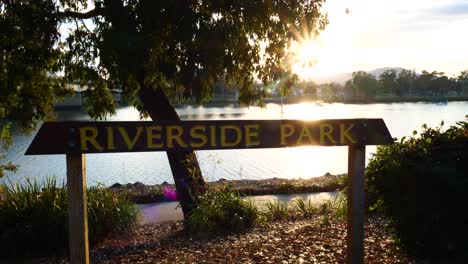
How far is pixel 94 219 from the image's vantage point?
6.90 m

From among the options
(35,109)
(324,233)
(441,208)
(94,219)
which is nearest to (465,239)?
(441,208)

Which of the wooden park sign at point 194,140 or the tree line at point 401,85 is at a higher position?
the tree line at point 401,85

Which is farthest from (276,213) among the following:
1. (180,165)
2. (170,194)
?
(170,194)

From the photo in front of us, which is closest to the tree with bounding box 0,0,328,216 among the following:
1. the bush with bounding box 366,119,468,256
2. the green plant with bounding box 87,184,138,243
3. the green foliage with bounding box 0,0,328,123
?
the green foliage with bounding box 0,0,328,123

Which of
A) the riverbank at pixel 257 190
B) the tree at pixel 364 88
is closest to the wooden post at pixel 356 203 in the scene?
the riverbank at pixel 257 190

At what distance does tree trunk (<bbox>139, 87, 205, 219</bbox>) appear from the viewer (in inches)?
316

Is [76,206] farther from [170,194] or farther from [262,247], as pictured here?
[170,194]

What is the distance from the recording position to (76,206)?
380 cm

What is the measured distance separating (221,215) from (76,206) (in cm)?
361

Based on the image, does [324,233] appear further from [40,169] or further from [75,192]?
[40,169]

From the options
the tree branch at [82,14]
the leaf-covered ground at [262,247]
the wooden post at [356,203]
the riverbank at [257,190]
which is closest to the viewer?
the wooden post at [356,203]

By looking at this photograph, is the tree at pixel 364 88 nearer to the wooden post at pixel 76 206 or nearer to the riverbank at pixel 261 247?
the riverbank at pixel 261 247

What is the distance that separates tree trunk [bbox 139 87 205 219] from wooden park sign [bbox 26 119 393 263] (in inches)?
152

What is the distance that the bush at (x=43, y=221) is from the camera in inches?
244
